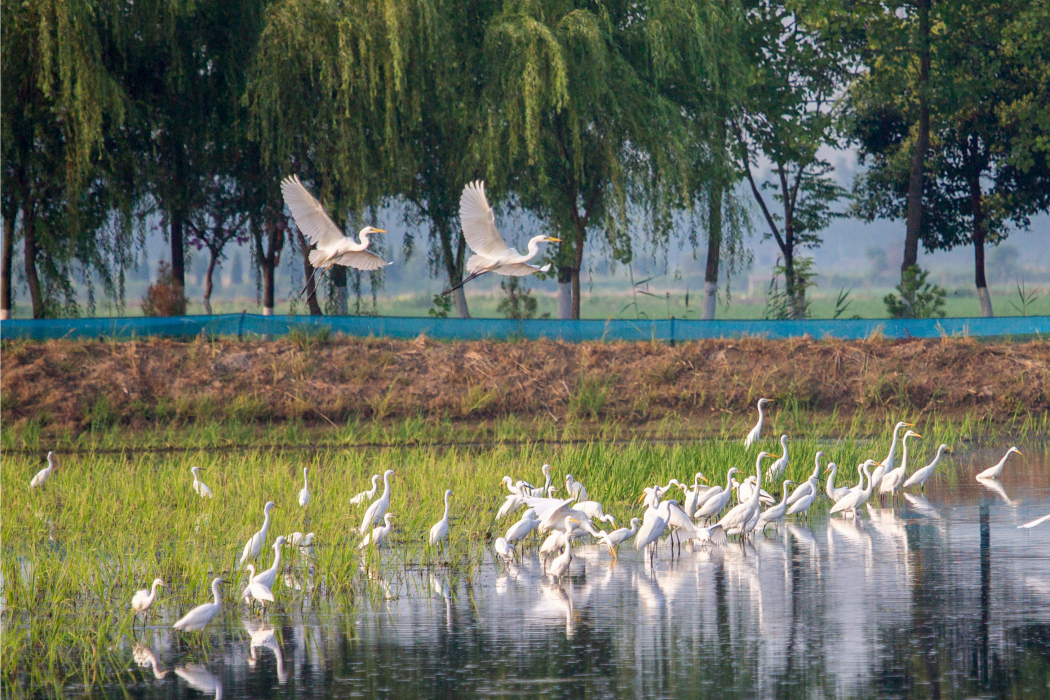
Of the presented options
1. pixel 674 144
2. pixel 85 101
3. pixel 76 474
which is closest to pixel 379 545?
pixel 76 474

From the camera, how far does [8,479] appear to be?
14.8 m

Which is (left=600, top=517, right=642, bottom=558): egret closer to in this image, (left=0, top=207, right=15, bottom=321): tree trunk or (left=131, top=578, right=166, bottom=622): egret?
(left=131, top=578, right=166, bottom=622): egret

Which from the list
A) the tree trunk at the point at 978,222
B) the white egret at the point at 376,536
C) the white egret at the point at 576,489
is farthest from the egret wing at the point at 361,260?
the tree trunk at the point at 978,222

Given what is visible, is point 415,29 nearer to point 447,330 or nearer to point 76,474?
point 447,330

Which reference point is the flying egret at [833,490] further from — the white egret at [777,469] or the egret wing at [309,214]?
the egret wing at [309,214]

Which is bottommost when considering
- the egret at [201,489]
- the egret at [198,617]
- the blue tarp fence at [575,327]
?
the egret at [198,617]

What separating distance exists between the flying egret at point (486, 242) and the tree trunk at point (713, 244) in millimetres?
11063

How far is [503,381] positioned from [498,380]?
89mm

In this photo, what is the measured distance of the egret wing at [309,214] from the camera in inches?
668

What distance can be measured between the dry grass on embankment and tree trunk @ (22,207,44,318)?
474 cm

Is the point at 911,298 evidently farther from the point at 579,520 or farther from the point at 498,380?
the point at 579,520

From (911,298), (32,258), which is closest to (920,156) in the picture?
(911,298)

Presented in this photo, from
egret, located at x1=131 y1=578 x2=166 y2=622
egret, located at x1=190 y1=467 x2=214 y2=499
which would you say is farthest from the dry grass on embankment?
egret, located at x1=131 y1=578 x2=166 y2=622

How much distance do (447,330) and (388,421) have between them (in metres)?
3.01
